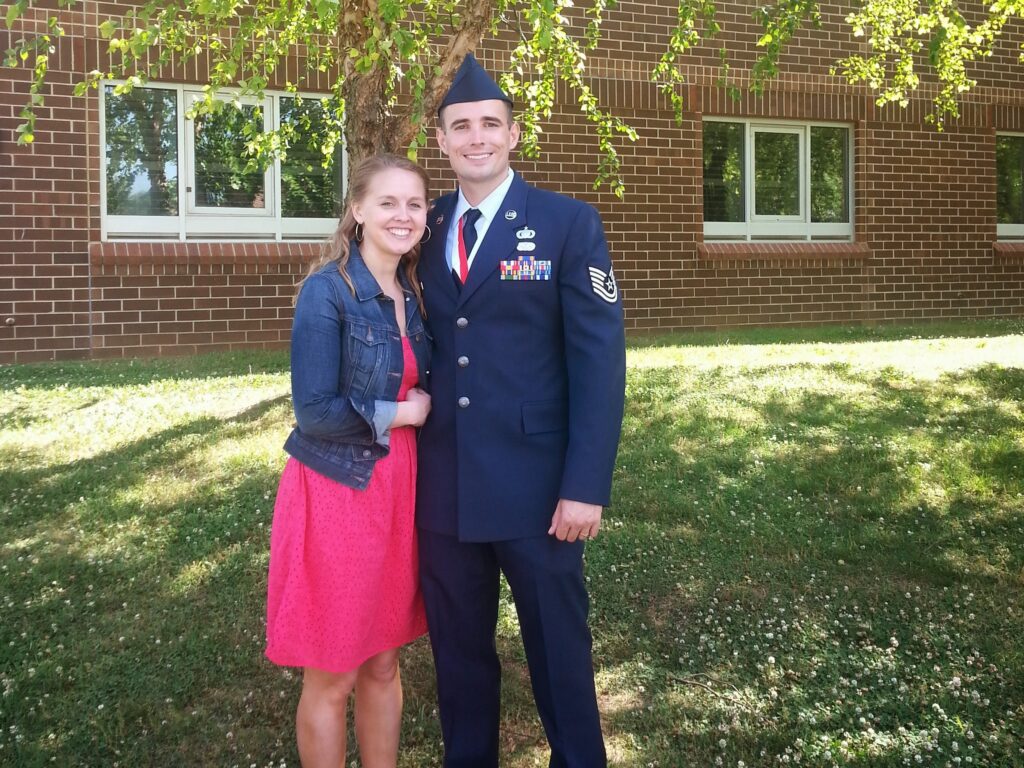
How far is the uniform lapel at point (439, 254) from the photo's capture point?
2.80 meters

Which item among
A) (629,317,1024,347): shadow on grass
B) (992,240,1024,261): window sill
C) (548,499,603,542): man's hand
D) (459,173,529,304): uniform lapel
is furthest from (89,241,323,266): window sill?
(992,240,1024,261): window sill

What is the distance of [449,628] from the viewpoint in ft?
9.22

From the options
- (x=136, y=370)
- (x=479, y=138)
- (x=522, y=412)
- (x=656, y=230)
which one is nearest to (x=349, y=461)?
(x=522, y=412)

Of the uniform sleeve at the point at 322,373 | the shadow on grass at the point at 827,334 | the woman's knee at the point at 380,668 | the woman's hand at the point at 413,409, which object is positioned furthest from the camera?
the shadow on grass at the point at 827,334

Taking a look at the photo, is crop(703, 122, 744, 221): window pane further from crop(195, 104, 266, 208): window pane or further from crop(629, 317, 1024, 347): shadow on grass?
crop(195, 104, 266, 208): window pane

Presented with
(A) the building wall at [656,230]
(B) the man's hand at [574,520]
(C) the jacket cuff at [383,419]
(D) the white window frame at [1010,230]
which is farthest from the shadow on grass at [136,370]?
(D) the white window frame at [1010,230]

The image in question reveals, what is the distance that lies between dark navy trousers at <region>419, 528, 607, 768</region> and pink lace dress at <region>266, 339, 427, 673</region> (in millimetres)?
184

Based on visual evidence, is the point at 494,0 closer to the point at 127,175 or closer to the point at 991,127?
the point at 127,175

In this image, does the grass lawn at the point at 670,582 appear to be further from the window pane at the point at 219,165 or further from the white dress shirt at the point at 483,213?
the window pane at the point at 219,165

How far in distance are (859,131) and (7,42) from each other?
9.67m

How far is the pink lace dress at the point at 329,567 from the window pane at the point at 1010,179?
13230 mm

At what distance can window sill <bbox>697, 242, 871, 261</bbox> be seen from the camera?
1192cm

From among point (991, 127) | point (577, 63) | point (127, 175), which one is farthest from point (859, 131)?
point (127, 175)

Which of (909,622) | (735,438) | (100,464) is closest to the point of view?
(909,622)
